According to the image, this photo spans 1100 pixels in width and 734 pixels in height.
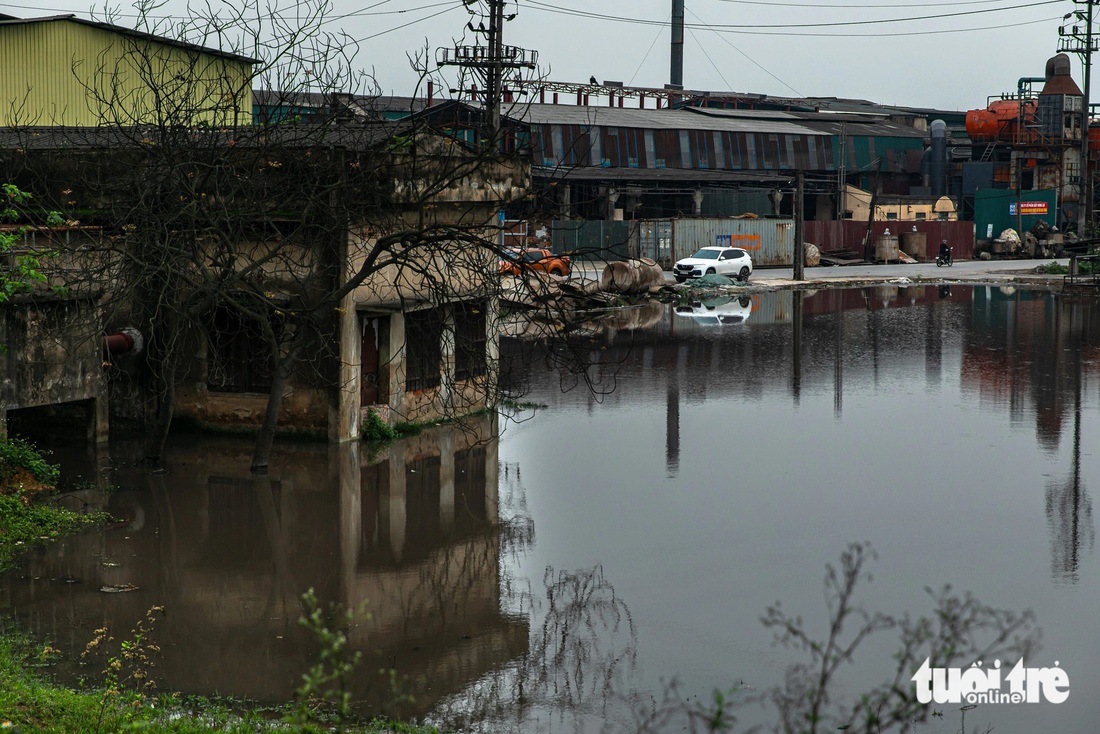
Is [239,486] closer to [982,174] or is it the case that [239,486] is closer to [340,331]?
[340,331]

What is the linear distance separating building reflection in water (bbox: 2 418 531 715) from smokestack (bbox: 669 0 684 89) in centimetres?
7576

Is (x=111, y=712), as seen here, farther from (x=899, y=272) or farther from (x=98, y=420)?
(x=899, y=272)

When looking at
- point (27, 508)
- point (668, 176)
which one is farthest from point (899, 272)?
point (27, 508)

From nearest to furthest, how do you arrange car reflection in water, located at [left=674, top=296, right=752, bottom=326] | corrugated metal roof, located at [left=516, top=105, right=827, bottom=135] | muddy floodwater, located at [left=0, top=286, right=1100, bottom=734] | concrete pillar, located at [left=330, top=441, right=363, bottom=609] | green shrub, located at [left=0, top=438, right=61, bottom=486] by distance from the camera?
muddy floodwater, located at [left=0, top=286, right=1100, bottom=734], concrete pillar, located at [left=330, top=441, right=363, bottom=609], green shrub, located at [left=0, top=438, right=61, bottom=486], car reflection in water, located at [left=674, top=296, right=752, bottom=326], corrugated metal roof, located at [left=516, top=105, right=827, bottom=135]

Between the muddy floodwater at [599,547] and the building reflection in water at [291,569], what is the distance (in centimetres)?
4

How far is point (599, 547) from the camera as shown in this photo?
12555mm

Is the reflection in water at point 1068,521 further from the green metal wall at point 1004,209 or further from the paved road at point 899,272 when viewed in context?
the green metal wall at point 1004,209

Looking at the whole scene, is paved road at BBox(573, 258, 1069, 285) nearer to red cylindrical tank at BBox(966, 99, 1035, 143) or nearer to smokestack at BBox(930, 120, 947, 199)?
red cylindrical tank at BBox(966, 99, 1035, 143)

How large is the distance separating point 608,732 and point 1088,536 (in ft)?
23.5

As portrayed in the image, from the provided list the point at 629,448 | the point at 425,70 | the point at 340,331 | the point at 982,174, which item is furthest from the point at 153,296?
the point at 982,174

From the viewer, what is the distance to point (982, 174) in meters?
72.0

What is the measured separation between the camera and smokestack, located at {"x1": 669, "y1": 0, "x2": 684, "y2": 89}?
8794 cm

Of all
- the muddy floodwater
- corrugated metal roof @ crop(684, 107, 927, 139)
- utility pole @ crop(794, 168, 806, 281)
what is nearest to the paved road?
utility pole @ crop(794, 168, 806, 281)

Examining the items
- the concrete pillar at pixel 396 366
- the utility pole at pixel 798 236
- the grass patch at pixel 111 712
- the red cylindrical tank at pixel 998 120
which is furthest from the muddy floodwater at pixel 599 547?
the red cylindrical tank at pixel 998 120
